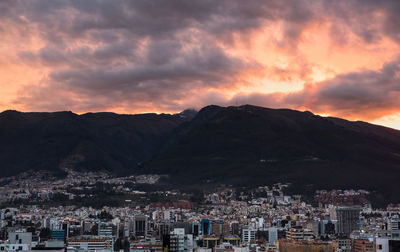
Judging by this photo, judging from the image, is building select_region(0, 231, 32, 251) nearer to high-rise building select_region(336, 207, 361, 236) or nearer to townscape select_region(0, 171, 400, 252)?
townscape select_region(0, 171, 400, 252)

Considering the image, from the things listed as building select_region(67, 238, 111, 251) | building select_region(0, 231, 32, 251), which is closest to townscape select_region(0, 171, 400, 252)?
building select_region(67, 238, 111, 251)

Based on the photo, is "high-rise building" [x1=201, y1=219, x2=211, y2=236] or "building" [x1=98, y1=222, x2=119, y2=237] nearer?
"building" [x1=98, y1=222, x2=119, y2=237]

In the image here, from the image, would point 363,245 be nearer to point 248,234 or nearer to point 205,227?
point 248,234

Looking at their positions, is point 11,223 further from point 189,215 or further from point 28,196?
point 28,196

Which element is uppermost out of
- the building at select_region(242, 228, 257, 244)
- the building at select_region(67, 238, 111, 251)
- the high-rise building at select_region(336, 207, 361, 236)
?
the high-rise building at select_region(336, 207, 361, 236)

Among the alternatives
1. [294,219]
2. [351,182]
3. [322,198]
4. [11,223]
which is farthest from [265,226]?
[351,182]

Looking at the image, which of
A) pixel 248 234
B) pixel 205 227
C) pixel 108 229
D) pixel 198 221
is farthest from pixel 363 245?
pixel 198 221
